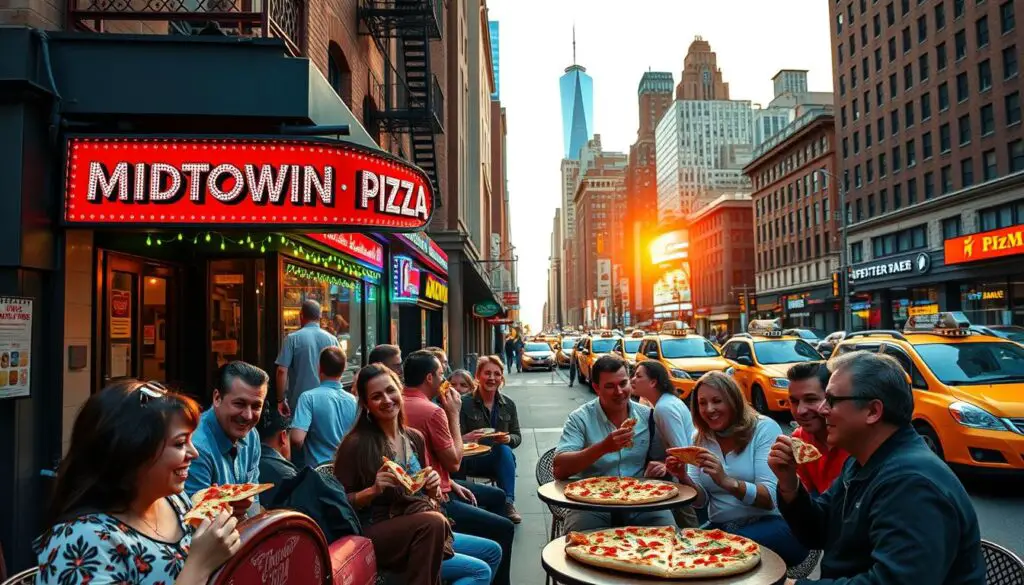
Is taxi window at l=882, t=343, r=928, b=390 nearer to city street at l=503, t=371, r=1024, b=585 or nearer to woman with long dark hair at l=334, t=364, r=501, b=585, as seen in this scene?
city street at l=503, t=371, r=1024, b=585

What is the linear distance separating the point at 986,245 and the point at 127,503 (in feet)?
152

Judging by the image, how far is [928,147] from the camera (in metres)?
48.1

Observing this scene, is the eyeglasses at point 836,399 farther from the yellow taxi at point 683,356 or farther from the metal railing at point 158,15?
the yellow taxi at point 683,356

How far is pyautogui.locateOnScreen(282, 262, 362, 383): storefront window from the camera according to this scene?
963 cm

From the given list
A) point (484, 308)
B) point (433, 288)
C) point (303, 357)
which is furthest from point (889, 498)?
point (484, 308)

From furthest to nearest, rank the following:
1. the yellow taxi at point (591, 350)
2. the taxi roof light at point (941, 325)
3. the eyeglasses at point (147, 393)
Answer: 1. the yellow taxi at point (591, 350)
2. the taxi roof light at point (941, 325)
3. the eyeglasses at point (147, 393)

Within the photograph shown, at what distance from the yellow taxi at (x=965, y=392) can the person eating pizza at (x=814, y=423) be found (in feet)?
8.00

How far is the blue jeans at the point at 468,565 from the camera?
3.83 metres

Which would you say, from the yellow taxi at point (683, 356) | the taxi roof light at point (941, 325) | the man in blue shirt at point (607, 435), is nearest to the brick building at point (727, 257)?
the yellow taxi at point (683, 356)

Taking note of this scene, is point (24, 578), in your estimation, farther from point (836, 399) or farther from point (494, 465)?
point (494, 465)

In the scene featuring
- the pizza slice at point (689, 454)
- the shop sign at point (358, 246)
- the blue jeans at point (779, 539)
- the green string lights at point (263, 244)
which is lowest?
the blue jeans at point (779, 539)

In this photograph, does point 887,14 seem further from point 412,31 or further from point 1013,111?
point 412,31

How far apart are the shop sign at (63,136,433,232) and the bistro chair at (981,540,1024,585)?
16.5ft

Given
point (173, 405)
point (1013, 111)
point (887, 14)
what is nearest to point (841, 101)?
point (887, 14)
